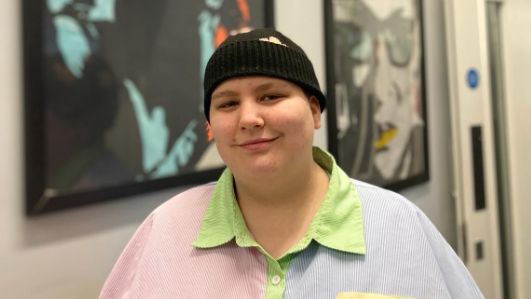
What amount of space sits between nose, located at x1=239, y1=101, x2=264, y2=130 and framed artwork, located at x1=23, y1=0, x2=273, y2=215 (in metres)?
0.40

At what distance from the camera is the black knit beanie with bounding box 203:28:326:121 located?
84cm

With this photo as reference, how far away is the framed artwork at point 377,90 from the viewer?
176 cm

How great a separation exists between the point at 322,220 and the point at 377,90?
1159 mm

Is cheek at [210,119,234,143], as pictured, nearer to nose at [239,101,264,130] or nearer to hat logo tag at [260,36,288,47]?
nose at [239,101,264,130]

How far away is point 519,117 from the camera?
8.25ft

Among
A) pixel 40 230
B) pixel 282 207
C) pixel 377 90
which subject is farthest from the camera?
pixel 377 90

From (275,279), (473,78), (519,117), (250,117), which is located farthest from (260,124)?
(519,117)

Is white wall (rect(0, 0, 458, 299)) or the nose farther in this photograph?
white wall (rect(0, 0, 458, 299))

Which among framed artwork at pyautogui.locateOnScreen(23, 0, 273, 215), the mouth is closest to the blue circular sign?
the mouth

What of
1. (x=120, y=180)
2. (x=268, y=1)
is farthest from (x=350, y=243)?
(x=268, y=1)

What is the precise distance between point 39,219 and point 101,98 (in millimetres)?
265

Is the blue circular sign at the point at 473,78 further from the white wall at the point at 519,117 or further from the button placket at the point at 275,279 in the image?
the button placket at the point at 275,279

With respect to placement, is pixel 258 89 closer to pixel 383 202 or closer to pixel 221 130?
pixel 221 130

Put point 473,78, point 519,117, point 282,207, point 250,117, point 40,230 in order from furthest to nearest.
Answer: point 519,117, point 473,78, point 40,230, point 282,207, point 250,117
